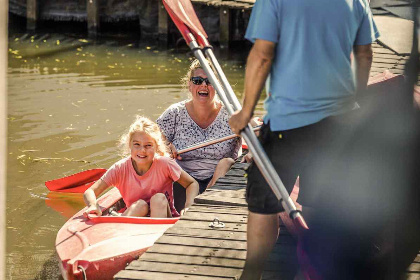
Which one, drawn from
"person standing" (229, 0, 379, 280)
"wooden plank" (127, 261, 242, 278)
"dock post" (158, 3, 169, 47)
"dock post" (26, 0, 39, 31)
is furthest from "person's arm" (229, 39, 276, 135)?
"dock post" (26, 0, 39, 31)

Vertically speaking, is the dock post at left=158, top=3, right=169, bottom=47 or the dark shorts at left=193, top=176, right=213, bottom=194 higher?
the dock post at left=158, top=3, right=169, bottom=47

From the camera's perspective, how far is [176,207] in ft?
18.1

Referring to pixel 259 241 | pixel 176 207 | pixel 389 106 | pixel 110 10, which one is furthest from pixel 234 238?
pixel 110 10

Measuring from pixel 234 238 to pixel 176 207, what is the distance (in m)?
1.75

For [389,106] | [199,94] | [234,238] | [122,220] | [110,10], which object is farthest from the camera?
[110,10]

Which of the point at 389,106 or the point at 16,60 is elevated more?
the point at 389,106

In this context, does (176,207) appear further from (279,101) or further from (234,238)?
(279,101)

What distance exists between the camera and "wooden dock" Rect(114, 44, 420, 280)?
11.0 ft

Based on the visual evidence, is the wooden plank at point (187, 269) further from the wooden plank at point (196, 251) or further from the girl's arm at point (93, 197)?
the girl's arm at point (93, 197)

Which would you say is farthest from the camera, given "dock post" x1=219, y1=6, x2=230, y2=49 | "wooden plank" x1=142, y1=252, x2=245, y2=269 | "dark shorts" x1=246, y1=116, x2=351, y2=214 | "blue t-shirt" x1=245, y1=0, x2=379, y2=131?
"dock post" x1=219, y1=6, x2=230, y2=49

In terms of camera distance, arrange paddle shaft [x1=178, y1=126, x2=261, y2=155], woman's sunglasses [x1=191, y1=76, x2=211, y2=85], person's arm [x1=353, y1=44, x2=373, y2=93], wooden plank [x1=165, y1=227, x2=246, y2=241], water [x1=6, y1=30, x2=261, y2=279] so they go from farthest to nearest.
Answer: water [x1=6, y1=30, x2=261, y2=279] < paddle shaft [x1=178, y1=126, x2=261, y2=155] < woman's sunglasses [x1=191, y1=76, x2=211, y2=85] < wooden plank [x1=165, y1=227, x2=246, y2=241] < person's arm [x1=353, y1=44, x2=373, y2=93]

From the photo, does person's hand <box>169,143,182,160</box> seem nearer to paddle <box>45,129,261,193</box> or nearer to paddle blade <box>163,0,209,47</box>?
paddle <box>45,129,261,193</box>

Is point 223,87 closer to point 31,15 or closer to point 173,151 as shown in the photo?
point 173,151

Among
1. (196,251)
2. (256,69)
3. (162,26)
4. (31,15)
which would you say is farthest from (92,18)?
(256,69)
